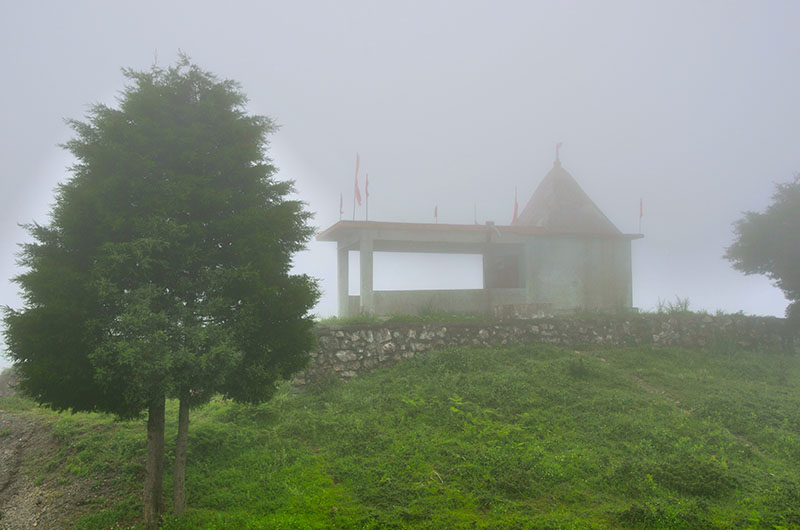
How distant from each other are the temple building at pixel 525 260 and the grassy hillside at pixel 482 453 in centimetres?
388

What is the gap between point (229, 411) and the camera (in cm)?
1065

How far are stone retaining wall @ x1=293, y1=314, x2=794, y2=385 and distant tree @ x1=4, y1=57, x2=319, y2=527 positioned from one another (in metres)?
5.25

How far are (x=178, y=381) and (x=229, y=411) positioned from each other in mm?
4419

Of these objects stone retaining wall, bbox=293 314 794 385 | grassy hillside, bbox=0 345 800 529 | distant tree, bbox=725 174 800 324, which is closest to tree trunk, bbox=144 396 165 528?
grassy hillside, bbox=0 345 800 529

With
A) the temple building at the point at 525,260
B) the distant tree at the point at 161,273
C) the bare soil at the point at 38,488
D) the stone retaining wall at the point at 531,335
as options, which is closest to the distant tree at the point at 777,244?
→ the stone retaining wall at the point at 531,335

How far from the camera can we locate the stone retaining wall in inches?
515

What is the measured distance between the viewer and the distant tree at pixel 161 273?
6406mm

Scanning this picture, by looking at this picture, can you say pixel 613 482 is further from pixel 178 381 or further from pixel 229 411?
pixel 229 411

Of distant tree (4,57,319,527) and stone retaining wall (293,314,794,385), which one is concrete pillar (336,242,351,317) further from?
distant tree (4,57,319,527)

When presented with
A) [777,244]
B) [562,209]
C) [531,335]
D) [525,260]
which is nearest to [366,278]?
[531,335]

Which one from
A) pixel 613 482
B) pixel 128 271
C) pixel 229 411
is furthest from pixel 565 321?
pixel 128 271

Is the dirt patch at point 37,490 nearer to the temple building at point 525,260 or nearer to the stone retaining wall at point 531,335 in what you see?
the stone retaining wall at point 531,335

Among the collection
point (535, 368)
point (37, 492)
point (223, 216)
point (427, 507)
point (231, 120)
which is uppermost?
point (231, 120)

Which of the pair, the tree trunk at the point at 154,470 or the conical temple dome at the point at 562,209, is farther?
the conical temple dome at the point at 562,209
